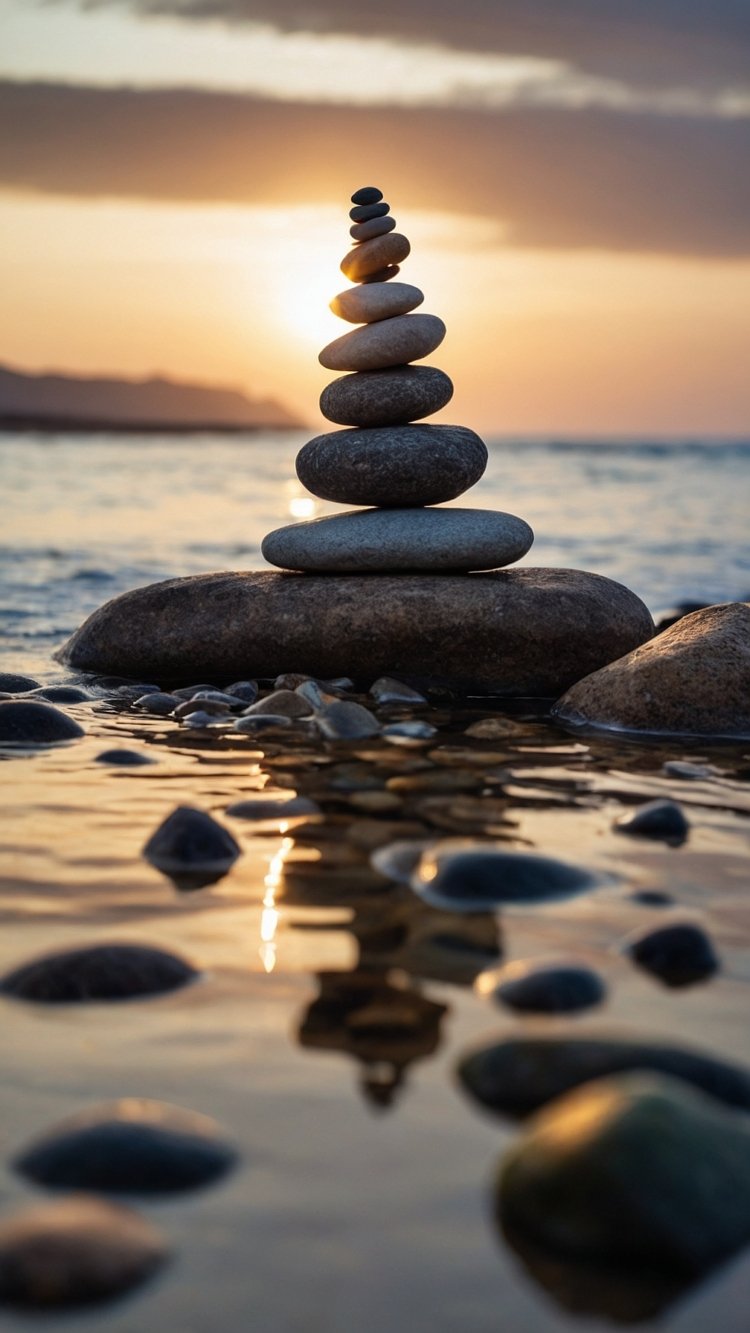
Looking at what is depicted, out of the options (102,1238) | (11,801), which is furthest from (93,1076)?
(11,801)

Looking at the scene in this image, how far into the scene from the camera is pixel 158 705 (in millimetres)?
6418

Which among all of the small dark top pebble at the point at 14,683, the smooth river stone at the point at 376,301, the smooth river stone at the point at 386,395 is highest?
the smooth river stone at the point at 376,301

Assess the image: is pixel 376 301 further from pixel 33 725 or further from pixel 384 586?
pixel 33 725

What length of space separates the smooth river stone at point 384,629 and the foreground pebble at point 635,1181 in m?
5.12

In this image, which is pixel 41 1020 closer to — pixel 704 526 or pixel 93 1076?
pixel 93 1076

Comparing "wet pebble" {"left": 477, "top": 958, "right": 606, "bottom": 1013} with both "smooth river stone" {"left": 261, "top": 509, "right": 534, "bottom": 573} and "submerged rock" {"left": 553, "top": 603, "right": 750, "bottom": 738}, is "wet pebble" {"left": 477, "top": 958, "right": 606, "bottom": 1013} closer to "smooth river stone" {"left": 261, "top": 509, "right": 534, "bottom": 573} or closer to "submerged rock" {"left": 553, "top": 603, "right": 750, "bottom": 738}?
"submerged rock" {"left": 553, "top": 603, "right": 750, "bottom": 738}

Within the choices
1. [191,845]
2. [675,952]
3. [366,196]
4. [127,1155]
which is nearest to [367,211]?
[366,196]

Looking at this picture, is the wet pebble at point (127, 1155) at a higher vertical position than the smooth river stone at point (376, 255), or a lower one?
lower

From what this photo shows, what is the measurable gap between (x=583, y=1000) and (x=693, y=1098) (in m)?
0.62

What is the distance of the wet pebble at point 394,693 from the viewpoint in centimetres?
672

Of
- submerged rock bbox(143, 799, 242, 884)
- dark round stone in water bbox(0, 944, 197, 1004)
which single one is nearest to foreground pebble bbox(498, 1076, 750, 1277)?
dark round stone in water bbox(0, 944, 197, 1004)

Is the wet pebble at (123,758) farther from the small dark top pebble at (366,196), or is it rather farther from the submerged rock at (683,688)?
the small dark top pebble at (366,196)

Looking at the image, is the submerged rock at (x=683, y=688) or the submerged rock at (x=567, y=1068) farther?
the submerged rock at (x=683, y=688)

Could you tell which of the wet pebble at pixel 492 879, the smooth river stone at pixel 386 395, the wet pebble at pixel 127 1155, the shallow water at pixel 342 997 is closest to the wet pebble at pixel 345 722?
the shallow water at pixel 342 997
